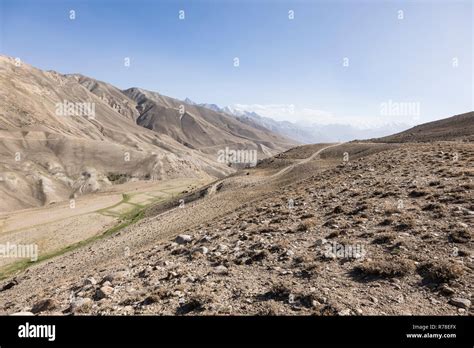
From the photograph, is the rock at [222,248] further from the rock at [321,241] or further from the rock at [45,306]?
the rock at [45,306]

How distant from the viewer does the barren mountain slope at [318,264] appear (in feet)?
37.5

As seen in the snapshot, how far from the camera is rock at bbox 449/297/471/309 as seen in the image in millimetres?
10031

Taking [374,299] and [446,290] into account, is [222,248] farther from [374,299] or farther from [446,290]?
[446,290]

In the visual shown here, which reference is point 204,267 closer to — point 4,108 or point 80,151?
point 80,151

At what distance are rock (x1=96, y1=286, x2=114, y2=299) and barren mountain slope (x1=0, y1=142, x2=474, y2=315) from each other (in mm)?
45

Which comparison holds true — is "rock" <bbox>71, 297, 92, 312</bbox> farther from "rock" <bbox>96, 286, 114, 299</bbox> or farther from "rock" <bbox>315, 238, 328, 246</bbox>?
"rock" <bbox>315, 238, 328, 246</bbox>

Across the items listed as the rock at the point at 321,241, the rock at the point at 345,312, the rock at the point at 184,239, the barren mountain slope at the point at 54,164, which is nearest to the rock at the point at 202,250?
the rock at the point at 184,239

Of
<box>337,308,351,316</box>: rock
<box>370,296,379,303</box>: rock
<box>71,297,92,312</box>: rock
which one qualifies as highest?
<box>370,296,379,303</box>: rock

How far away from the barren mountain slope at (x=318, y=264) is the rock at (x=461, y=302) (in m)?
0.04

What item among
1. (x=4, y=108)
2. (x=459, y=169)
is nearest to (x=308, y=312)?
(x=459, y=169)

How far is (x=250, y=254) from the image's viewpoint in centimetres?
1678

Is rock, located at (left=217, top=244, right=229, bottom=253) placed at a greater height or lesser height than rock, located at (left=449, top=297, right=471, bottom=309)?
lesser

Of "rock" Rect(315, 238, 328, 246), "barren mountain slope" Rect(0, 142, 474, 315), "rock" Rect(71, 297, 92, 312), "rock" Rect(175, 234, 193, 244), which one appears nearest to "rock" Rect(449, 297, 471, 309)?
"barren mountain slope" Rect(0, 142, 474, 315)
